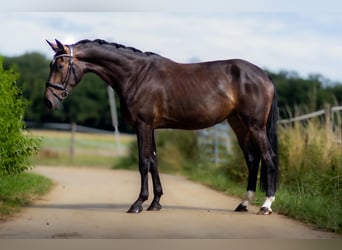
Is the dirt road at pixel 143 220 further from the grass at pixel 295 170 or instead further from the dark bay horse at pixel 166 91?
the dark bay horse at pixel 166 91

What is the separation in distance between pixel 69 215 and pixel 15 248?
183 cm

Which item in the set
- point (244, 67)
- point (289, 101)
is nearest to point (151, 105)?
point (244, 67)

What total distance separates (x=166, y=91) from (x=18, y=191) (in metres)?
3.16

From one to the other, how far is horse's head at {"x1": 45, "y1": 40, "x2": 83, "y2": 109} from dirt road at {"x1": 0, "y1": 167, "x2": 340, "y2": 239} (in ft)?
4.59

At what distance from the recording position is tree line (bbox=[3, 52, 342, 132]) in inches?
597

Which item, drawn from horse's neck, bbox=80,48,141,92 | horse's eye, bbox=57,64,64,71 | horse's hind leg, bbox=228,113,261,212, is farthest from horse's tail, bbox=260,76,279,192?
horse's eye, bbox=57,64,64,71

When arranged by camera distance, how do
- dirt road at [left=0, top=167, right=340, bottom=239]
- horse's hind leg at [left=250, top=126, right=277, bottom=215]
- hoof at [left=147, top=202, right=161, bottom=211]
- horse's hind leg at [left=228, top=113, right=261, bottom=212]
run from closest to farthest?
1. dirt road at [left=0, top=167, right=340, bottom=239]
2. horse's hind leg at [left=250, top=126, right=277, bottom=215]
3. hoof at [left=147, top=202, right=161, bottom=211]
4. horse's hind leg at [left=228, top=113, right=261, bottom=212]

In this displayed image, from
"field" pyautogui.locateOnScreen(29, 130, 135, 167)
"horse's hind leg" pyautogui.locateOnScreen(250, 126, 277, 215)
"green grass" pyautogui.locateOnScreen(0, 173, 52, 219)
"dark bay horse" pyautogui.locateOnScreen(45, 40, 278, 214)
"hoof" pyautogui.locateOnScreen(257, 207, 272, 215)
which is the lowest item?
"field" pyautogui.locateOnScreen(29, 130, 135, 167)

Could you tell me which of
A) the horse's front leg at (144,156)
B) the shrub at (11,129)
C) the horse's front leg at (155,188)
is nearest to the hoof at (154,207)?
the horse's front leg at (155,188)

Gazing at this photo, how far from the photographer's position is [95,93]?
20250mm

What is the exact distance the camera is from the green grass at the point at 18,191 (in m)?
7.96

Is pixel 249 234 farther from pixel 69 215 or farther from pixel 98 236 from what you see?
pixel 69 215

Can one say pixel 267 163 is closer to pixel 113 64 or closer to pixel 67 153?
pixel 113 64

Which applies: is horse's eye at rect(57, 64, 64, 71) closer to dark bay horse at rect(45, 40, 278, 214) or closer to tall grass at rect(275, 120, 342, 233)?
dark bay horse at rect(45, 40, 278, 214)
